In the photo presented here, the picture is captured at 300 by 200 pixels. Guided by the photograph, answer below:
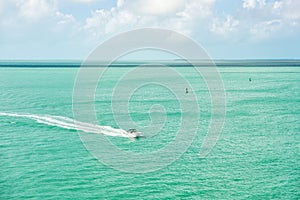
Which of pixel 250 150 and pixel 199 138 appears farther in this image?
pixel 199 138

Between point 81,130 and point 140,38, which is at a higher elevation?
point 140,38

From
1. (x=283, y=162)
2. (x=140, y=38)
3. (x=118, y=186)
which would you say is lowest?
(x=118, y=186)

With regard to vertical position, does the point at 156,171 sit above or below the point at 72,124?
below

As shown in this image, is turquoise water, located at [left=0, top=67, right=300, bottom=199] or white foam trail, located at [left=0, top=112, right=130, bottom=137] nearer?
turquoise water, located at [left=0, top=67, right=300, bottom=199]

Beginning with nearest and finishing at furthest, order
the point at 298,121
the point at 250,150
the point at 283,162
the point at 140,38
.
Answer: the point at 140,38 → the point at 283,162 → the point at 250,150 → the point at 298,121

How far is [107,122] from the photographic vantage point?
182 feet

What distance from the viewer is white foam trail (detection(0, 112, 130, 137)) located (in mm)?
50062

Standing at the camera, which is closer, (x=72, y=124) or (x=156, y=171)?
(x=156, y=171)

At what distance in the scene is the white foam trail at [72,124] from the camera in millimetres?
50062

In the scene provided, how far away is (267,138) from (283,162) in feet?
31.4

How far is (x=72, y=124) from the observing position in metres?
54.2

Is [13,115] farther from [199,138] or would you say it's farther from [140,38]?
[140,38]

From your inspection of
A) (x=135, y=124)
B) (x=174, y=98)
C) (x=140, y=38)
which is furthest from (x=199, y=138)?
(x=174, y=98)

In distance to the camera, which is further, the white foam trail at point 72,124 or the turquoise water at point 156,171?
the white foam trail at point 72,124
